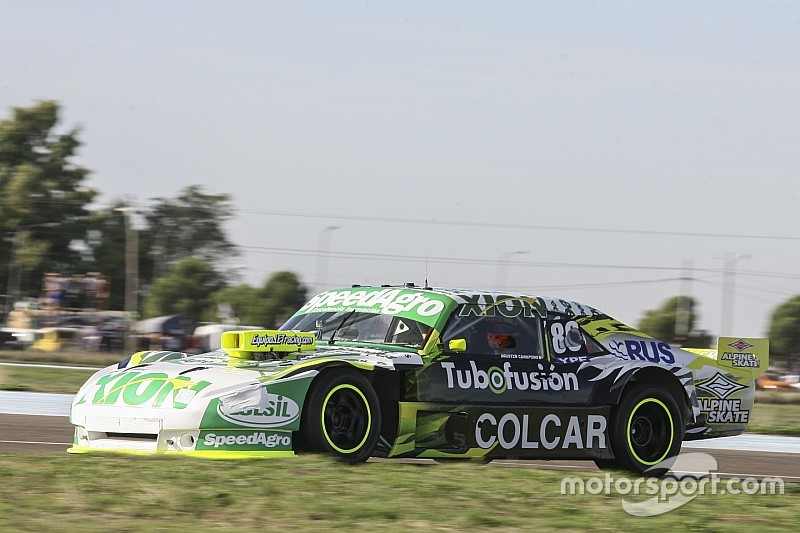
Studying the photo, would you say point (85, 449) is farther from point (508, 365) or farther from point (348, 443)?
→ point (508, 365)

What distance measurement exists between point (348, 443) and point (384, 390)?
0.48 metres

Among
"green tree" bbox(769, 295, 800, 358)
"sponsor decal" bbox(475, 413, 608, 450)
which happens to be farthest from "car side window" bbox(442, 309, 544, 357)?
"green tree" bbox(769, 295, 800, 358)

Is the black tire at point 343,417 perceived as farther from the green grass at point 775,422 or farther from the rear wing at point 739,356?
the green grass at point 775,422

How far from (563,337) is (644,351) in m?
0.86

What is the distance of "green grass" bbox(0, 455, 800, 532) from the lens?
5734mm

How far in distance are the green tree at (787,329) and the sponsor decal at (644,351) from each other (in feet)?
246

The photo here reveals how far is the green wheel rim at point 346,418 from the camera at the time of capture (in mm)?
7789

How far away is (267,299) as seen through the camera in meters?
72.2

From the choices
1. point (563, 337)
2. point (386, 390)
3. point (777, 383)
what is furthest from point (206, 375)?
point (777, 383)

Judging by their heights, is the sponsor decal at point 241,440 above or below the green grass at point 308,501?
above

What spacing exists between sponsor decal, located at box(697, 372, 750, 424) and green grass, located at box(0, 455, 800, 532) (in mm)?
2322

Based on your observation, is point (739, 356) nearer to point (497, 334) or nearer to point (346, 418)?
point (497, 334)

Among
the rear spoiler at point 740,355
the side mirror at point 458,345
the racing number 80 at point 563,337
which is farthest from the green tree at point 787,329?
the side mirror at point 458,345

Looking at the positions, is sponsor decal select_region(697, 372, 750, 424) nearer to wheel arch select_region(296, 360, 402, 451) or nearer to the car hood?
the car hood
